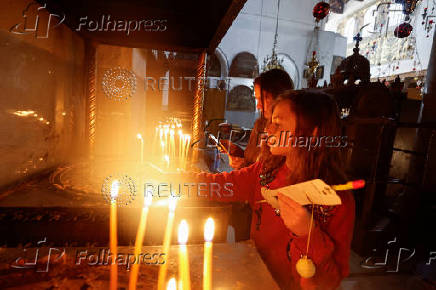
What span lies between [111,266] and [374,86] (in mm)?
6255

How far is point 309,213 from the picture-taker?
1.42 m

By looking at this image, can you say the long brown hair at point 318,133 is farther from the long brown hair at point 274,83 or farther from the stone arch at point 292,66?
the stone arch at point 292,66

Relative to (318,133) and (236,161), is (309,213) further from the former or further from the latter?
(236,161)

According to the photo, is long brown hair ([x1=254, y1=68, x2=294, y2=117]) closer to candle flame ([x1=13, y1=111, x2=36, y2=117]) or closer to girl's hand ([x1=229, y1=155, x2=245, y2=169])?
girl's hand ([x1=229, y1=155, x2=245, y2=169])

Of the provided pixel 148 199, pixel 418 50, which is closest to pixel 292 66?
pixel 418 50

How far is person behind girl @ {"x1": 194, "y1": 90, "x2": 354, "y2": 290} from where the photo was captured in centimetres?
148

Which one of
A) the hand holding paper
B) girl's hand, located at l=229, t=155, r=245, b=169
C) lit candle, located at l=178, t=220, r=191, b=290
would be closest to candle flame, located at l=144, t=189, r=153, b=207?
lit candle, located at l=178, t=220, r=191, b=290

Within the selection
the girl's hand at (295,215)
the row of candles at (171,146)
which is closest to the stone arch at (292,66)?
the row of candles at (171,146)

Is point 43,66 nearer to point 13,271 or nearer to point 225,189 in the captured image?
point 13,271

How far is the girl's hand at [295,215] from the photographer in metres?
1.41

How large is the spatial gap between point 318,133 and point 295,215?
598mm

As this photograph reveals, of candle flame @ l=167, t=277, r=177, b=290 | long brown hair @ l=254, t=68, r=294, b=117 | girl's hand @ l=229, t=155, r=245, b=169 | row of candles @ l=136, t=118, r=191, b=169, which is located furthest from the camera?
girl's hand @ l=229, t=155, r=245, b=169

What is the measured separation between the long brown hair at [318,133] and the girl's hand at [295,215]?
1.01ft

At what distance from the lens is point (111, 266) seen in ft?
5.00
